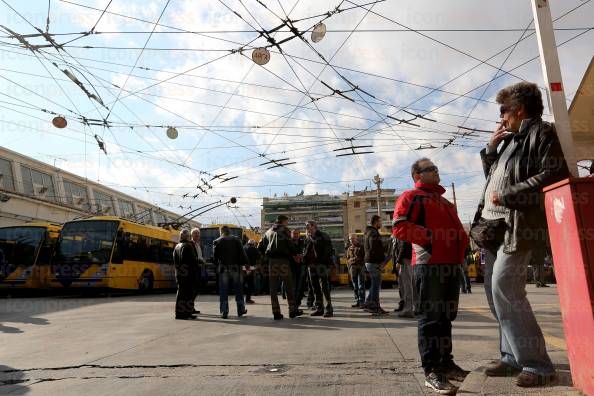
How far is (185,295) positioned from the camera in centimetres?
820

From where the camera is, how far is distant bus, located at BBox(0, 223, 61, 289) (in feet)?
52.7

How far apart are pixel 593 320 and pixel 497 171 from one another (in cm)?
131

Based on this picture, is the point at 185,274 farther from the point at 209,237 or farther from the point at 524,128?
the point at 209,237

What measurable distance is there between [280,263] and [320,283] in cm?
103

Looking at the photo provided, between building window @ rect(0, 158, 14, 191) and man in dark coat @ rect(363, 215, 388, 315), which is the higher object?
building window @ rect(0, 158, 14, 191)

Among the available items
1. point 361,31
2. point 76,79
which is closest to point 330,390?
point 361,31

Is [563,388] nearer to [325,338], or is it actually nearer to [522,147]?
[522,147]

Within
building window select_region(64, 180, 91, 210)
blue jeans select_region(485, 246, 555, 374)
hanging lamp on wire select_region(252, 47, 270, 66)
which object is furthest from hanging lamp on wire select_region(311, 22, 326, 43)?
building window select_region(64, 180, 91, 210)

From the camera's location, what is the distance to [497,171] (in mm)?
3309

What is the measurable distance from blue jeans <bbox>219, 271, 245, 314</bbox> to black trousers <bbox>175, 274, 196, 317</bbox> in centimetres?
63

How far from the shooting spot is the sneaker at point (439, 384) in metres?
2.84

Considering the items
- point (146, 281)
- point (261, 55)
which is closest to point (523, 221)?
point (261, 55)

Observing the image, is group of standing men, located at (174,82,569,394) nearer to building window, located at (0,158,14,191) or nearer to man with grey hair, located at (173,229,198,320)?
man with grey hair, located at (173,229,198,320)

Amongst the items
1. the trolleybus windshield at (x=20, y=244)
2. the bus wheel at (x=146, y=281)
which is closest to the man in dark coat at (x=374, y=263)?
the bus wheel at (x=146, y=281)
